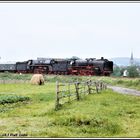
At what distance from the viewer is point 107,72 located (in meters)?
82.8

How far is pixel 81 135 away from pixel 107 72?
67860 millimetres

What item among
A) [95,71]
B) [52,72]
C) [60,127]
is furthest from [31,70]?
[60,127]

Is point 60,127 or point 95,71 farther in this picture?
point 95,71

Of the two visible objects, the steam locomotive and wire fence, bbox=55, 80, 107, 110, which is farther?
the steam locomotive

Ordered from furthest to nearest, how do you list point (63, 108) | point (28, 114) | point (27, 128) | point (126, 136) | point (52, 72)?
1. point (52, 72)
2. point (63, 108)
3. point (28, 114)
4. point (27, 128)
5. point (126, 136)

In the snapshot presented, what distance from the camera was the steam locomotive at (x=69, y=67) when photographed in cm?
8101

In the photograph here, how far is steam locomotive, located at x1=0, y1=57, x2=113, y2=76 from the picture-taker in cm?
8101

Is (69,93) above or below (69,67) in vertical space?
above

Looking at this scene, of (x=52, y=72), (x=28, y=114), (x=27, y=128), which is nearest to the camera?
(x=27, y=128)

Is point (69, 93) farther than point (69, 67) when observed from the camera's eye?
No

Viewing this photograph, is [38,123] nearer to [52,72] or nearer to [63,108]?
[63,108]

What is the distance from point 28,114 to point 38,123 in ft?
11.8

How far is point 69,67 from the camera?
8425 cm

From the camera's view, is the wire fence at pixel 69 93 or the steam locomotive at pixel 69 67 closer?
the wire fence at pixel 69 93
